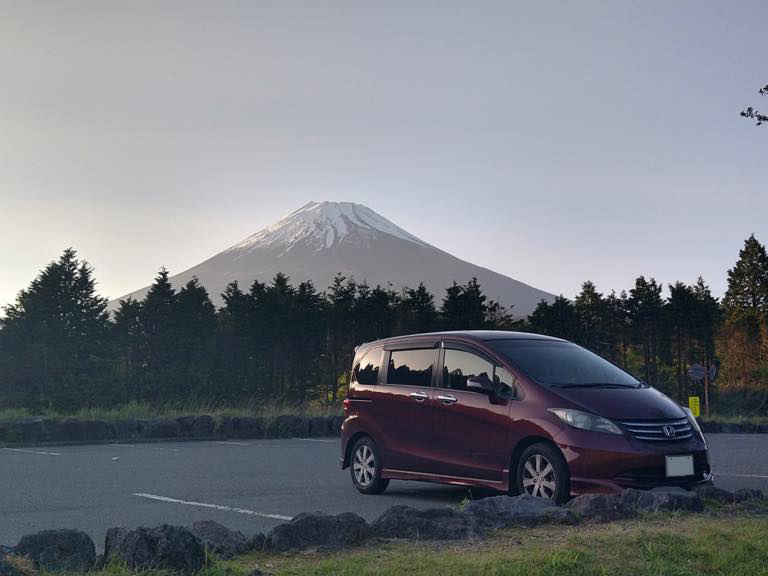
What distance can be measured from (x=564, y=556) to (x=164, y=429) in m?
16.1

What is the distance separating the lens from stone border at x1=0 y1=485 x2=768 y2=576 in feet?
17.1

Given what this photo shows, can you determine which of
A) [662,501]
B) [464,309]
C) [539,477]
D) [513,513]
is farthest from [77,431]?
[464,309]

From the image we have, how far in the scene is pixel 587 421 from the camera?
29.9ft

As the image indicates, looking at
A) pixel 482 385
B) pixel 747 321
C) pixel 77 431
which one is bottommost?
pixel 77 431

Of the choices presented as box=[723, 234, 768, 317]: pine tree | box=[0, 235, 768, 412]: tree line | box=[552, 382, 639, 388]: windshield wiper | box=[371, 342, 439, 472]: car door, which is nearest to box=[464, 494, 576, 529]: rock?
box=[552, 382, 639, 388]: windshield wiper

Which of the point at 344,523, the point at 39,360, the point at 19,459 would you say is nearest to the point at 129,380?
the point at 39,360

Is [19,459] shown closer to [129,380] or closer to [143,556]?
[143,556]

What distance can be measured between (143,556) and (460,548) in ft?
6.29

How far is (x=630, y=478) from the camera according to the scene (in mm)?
8914

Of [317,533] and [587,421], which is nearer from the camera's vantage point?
[317,533]

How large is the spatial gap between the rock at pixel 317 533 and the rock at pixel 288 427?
50.7ft

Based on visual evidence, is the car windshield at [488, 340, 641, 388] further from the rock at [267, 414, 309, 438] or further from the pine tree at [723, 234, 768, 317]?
the pine tree at [723, 234, 768, 317]

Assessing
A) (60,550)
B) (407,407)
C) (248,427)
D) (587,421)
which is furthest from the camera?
(248,427)

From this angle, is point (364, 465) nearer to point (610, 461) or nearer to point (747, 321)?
point (610, 461)
